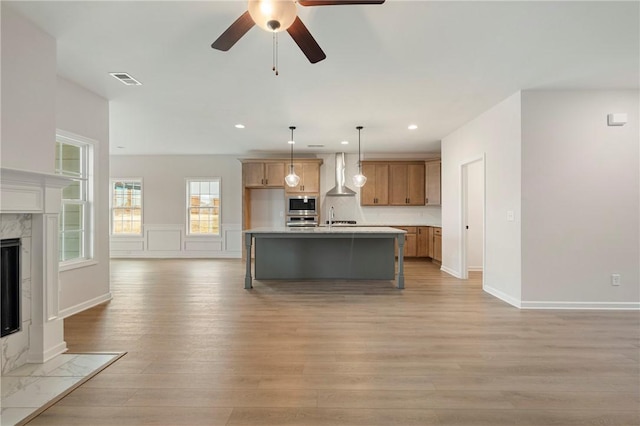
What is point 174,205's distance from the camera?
8.14 meters

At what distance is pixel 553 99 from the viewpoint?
3.87 metres

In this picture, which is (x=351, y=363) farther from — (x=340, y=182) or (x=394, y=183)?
(x=394, y=183)

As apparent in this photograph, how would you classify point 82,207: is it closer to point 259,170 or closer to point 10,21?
point 10,21

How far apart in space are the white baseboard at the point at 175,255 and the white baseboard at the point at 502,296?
561 centimetres

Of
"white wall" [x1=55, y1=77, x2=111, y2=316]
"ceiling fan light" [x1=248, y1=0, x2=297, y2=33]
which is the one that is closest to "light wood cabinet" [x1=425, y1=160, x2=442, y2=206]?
"ceiling fan light" [x1=248, y1=0, x2=297, y2=33]

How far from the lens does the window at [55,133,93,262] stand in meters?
3.78

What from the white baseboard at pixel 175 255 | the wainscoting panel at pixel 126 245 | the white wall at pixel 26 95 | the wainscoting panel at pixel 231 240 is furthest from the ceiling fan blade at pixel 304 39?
the wainscoting panel at pixel 126 245

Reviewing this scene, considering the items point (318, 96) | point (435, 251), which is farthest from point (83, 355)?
point (435, 251)

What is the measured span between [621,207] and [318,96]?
12.6 feet

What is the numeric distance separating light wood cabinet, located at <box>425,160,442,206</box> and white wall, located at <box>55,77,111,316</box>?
20.8ft

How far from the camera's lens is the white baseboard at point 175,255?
808cm

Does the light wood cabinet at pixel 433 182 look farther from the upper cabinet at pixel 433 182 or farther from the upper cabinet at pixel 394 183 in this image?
the upper cabinet at pixel 394 183

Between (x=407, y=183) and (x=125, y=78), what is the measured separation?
6.09 metres

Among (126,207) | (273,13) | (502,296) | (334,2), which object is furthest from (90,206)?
(502,296)
